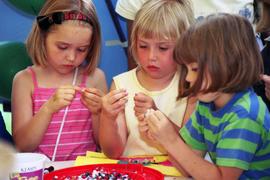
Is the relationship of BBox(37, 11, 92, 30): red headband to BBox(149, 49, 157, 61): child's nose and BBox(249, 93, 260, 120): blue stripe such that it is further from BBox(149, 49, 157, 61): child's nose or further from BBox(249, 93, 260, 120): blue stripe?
BBox(249, 93, 260, 120): blue stripe

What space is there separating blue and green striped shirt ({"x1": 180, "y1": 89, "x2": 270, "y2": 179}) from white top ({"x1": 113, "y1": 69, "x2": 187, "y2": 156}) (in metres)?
0.35

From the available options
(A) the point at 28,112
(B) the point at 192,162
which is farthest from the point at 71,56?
(B) the point at 192,162

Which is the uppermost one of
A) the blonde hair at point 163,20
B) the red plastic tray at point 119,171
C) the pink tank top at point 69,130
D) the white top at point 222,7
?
the blonde hair at point 163,20

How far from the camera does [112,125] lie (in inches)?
55.4

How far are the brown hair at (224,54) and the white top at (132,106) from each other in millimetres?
453

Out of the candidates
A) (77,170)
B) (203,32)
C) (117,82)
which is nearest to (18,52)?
(117,82)

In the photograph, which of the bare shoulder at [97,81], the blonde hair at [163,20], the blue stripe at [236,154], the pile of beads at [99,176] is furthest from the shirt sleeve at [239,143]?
the bare shoulder at [97,81]

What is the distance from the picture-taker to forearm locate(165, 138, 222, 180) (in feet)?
3.53

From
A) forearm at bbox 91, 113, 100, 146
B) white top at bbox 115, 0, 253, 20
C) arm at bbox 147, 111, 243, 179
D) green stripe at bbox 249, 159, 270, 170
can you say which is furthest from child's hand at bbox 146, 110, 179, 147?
white top at bbox 115, 0, 253, 20

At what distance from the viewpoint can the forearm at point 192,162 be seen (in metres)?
1.08

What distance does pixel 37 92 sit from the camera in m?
1.58

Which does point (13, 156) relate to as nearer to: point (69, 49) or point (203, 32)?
point (203, 32)

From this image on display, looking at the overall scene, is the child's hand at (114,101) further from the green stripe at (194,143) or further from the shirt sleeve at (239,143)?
the shirt sleeve at (239,143)

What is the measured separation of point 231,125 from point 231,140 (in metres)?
0.04
